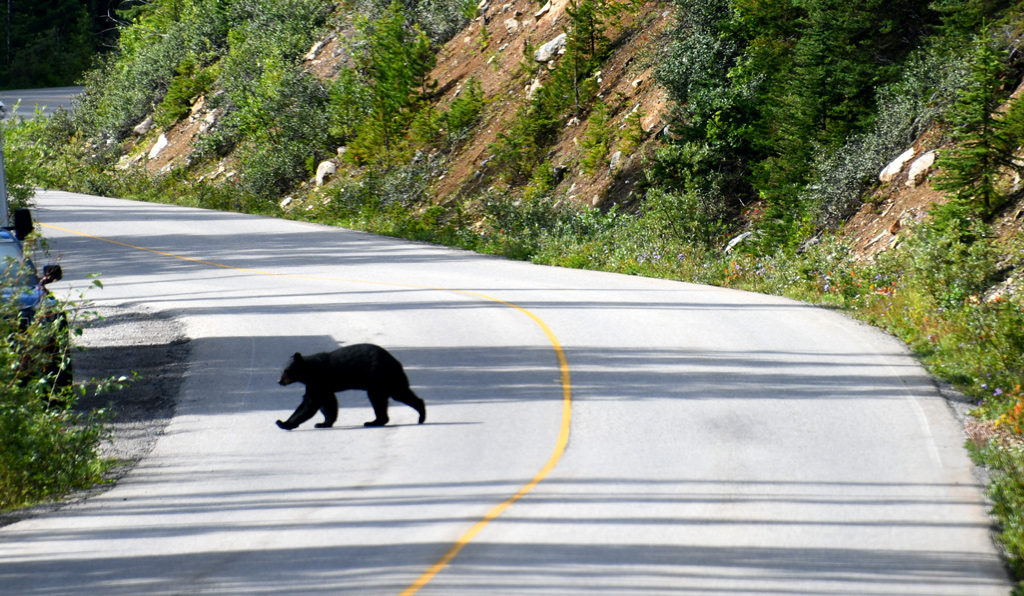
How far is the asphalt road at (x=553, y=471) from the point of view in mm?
7676

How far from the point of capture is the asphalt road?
768cm

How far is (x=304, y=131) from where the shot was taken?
37750mm

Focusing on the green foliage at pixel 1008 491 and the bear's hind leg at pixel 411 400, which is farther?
the bear's hind leg at pixel 411 400

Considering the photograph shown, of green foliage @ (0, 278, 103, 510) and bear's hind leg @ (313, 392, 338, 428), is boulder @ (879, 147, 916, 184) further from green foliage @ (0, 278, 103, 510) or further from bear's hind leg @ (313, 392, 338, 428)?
green foliage @ (0, 278, 103, 510)

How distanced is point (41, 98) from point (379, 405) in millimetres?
62103

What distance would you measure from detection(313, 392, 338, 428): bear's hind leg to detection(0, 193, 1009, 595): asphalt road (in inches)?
4.9

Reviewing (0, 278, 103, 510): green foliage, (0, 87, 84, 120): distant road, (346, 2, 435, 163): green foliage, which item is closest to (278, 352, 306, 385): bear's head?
(0, 278, 103, 510): green foliage

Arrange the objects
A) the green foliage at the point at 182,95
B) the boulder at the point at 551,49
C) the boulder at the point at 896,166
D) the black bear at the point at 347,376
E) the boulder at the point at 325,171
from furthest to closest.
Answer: the green foliage at the point at 182,95, the boulder at the point at 325,171, the boulder at the point at 551,49, the boulder at the point at 896,166, the black bear at the point at 347,376

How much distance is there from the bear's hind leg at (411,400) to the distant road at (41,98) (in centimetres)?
4963

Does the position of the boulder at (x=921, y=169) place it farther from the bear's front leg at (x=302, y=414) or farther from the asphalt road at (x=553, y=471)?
the bear's front leg at (x=302, y=414)

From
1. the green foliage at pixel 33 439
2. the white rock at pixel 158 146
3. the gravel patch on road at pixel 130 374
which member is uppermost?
the green foliage at pixel 33 439

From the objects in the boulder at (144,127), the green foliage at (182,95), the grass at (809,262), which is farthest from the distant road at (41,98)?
the grass at (809,262)

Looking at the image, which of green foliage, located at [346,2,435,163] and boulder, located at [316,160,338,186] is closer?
green foliage, located at [346,2,435,163]

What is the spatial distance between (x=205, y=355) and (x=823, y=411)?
27.6 feet
